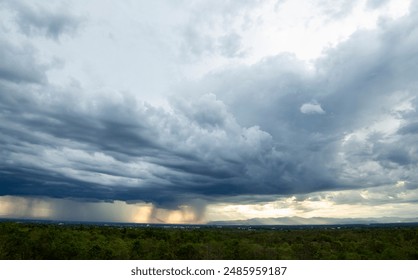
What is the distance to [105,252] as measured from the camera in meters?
41.0

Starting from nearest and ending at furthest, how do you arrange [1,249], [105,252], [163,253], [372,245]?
1. [1,249]
2. [105,252]
3. [163,253]
4. [372,245]

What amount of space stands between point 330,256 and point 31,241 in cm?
3389

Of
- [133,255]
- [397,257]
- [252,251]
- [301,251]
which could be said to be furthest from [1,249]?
[397,257]

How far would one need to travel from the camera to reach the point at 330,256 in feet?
137

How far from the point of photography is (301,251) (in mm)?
48031

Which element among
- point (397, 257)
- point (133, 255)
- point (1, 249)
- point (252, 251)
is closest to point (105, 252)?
point (133, 255)
